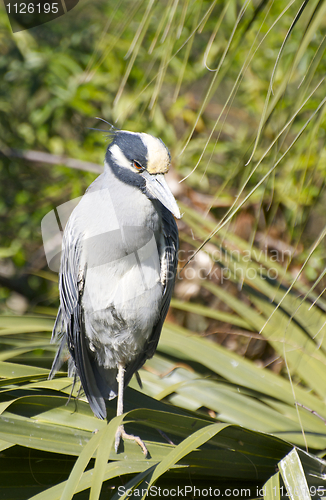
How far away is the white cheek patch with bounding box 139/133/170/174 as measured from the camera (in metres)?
1.25

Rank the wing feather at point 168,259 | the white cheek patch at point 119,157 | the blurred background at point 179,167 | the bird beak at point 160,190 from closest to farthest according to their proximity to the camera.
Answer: the bird beak at point 160,190 < the white cheek patch at point 119,157 < the wing feather at point 168,259 < the blurred background at point 179,167

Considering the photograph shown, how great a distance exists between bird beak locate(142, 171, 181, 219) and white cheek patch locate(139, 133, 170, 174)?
0.09ft

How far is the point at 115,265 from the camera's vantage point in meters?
1.43

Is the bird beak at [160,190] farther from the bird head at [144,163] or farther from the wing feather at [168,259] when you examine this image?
the wing feather at [168,259]

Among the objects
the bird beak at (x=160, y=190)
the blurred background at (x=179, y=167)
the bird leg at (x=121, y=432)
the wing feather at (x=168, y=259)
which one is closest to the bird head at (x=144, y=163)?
the bird beak at (x=160, y=190)

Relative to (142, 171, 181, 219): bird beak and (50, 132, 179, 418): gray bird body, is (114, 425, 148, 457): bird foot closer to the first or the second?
(50, 132, 179, 418): gray bird body

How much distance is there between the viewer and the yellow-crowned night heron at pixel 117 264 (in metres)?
1.39

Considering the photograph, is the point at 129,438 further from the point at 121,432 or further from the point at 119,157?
the point at 119,157

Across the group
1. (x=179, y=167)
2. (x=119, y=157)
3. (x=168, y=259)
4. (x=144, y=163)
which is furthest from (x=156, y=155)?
(x=179, y=167)

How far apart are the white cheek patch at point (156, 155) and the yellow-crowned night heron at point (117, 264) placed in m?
0.02

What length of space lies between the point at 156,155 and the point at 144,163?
0.19 feet

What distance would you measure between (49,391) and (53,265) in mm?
805

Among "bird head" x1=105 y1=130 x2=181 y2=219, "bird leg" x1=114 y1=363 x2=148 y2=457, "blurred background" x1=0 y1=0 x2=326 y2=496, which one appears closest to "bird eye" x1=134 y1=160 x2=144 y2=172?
"bird head" x1=105 y1=130 x2=181 y2=219

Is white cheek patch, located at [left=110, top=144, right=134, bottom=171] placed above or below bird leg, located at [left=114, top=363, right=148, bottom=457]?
above
